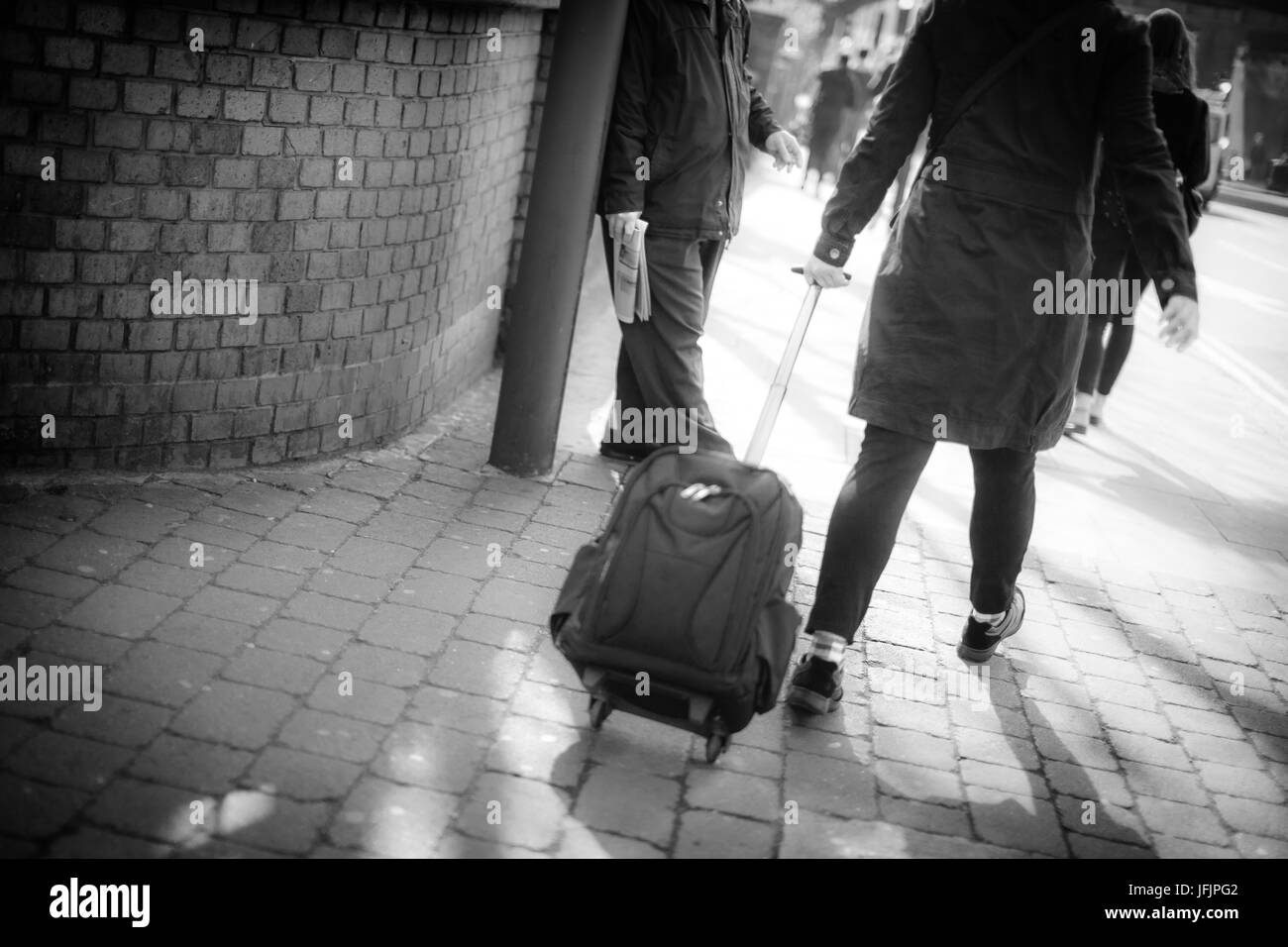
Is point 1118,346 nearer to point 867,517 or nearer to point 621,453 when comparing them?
point 621,453

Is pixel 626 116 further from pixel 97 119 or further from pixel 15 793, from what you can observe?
pixel 15 793

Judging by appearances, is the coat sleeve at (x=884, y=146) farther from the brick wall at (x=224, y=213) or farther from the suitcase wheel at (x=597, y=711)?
the brick wall at (x=224, y=213)

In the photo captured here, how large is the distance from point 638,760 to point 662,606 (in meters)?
0.50

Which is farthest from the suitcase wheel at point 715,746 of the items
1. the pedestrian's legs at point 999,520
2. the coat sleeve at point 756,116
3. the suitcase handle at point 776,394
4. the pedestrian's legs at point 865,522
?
the coat sleeve at point 756,116

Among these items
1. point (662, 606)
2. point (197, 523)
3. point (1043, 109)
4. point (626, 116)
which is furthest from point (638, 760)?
point (626, 116)

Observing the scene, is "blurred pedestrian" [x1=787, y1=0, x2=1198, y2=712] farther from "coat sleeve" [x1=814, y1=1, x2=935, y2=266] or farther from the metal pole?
the metal pole

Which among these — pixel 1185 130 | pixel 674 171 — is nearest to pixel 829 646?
pixel 674 171

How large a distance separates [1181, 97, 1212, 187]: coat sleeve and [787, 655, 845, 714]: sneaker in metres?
3.73

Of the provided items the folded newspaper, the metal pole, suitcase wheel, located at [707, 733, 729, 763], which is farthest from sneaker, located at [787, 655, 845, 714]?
the metal pole

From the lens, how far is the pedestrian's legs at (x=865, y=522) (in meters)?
3.71

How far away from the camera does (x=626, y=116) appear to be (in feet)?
15.8

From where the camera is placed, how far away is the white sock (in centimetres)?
374

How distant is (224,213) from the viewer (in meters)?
4.35

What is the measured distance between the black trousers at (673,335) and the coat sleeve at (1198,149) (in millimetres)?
2546
